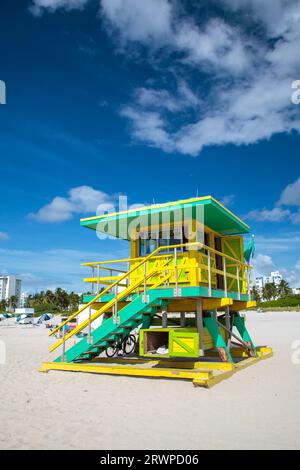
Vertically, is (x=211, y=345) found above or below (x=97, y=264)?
below

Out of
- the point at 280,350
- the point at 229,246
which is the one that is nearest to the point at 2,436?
the point at 229,246

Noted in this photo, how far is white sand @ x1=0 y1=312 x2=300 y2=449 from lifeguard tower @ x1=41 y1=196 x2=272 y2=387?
2.69 feet

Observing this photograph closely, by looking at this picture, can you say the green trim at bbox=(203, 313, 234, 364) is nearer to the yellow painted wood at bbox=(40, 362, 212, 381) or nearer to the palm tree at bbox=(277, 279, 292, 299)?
the yellow painted wood at bbox=(40, 362, 212, 381)

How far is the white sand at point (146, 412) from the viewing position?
18.3 feet

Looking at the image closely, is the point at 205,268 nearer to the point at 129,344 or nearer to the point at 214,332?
the point at 214,332

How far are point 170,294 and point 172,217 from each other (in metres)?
2.91

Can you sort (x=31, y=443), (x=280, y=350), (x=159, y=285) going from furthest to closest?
(x=280, y=350) < (x=159, y=285) < (x=31, y=443)

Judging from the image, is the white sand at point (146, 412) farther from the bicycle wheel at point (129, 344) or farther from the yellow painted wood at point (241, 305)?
the bicycle wheel at point (129, 344)

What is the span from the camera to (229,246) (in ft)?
50.4

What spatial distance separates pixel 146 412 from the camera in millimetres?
7203

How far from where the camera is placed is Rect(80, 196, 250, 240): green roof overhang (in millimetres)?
11469

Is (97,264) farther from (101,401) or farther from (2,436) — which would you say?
(2,436)

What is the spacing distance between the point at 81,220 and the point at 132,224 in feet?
6.06
